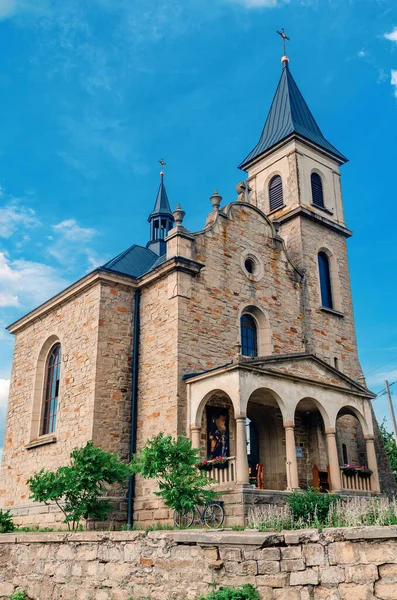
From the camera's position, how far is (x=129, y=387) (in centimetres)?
1798

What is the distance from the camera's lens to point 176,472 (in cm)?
1280

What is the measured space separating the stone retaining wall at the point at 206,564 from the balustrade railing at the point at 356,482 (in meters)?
8.94

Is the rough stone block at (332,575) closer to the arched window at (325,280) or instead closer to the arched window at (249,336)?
the arched window at (249,336)

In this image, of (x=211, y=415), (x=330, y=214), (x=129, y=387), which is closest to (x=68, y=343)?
(x=129, y=387)

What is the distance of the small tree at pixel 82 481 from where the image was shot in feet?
47.0

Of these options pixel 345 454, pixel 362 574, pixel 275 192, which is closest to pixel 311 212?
pixel 275 192

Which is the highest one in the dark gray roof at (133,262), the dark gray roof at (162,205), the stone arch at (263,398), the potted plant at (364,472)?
the dark gray roof at (162,205)

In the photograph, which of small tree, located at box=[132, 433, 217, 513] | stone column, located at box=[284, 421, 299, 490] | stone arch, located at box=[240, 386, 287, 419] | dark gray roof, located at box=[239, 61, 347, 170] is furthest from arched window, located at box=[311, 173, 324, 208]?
small tree, located at box=[132, 433, 217, 513]

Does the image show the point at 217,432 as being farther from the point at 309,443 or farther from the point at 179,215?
the point at 179,215

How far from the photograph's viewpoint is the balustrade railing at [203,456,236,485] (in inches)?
580

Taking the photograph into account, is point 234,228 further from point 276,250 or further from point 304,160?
point 304,160

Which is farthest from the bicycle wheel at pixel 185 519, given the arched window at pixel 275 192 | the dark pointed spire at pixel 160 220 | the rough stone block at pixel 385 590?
the dark pointed spire at pixel 160 220

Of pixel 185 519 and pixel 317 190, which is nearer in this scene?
pixel 185 519

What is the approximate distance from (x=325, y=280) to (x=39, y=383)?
11402 mm
